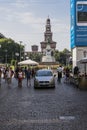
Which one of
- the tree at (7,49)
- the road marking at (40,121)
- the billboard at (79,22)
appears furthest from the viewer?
the tree at (7,49)

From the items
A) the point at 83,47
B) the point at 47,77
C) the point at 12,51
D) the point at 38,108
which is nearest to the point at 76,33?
the point at 83,47

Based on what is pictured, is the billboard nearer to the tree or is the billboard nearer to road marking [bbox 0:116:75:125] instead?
road marking [bbox 0:116:75:125]

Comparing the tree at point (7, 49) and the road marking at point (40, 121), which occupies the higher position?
the tree at point (7, 49)

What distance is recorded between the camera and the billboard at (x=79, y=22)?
67562 mm

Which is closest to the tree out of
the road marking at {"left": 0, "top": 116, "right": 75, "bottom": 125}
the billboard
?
the billboard

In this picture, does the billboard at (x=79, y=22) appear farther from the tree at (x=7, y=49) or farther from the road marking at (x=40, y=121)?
the tree at (x=7, y=49)

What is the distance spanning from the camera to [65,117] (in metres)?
14.1

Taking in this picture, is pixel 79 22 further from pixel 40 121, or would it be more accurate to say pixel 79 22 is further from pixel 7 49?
pixel 7 49

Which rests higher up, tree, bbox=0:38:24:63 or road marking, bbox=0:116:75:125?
tree, bbox=0:38:24:63

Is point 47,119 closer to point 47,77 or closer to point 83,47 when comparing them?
point 47,77

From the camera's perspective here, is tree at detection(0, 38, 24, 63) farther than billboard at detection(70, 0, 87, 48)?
Yes

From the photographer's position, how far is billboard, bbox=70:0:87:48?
67.6 m

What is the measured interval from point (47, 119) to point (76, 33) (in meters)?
55.4

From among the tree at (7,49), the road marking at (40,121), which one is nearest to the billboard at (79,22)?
the road marking at (40,121)
